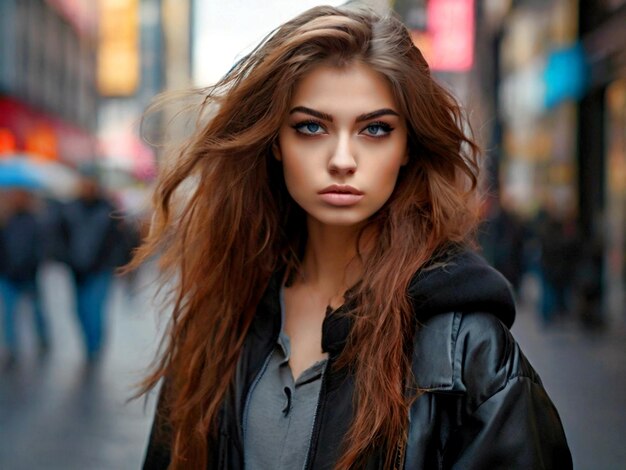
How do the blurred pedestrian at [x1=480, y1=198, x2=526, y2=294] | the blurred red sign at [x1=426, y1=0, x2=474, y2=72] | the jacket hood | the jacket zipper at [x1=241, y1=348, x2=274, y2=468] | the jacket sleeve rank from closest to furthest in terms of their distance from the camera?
the jacket sleeve → the jacket hood → the jacket zipper at [x1=241, y1=348, x2=274, y2=468] → the blurred pedestrian at [x1=480, y1=198, x2=526, y2=294] → the blurred red sign at [x1=426, y1=0, x2=474, y2=72]

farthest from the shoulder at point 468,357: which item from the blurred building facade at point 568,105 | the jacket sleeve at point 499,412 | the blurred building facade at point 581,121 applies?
the blurred building facade at point 581,121

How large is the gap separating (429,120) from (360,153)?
0.18 metres

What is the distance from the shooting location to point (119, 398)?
26.5ft

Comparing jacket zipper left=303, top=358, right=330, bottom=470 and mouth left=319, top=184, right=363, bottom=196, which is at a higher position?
mouth left=319, top=184, right=363, bottom=196

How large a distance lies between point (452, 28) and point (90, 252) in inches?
459

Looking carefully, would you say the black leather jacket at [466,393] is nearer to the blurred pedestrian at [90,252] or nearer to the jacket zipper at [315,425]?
the jacket zipper at [315,425]

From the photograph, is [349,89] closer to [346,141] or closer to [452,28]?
[346,141]

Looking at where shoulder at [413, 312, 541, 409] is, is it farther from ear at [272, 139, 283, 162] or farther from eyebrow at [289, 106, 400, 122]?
ear at [272, 139, 283, 162]

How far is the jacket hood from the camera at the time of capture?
1907mm

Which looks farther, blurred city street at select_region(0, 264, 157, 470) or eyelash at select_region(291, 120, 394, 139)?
blurred city street at select_region(0, 264, 157, 470)

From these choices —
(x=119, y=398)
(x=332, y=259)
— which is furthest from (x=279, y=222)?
(x=119, y=398)

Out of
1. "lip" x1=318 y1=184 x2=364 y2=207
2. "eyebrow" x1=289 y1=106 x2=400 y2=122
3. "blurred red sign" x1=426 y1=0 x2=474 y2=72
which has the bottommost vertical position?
"lip" x1=318 y1=184 x2=364 y2=207

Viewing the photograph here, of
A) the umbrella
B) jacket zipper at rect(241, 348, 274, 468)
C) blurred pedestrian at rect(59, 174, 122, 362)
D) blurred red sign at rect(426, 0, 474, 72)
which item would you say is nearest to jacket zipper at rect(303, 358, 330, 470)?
jacket zipper at rect(241, 348, 274, 468)

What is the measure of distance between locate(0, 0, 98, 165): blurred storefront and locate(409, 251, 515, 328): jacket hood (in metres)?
31.2
